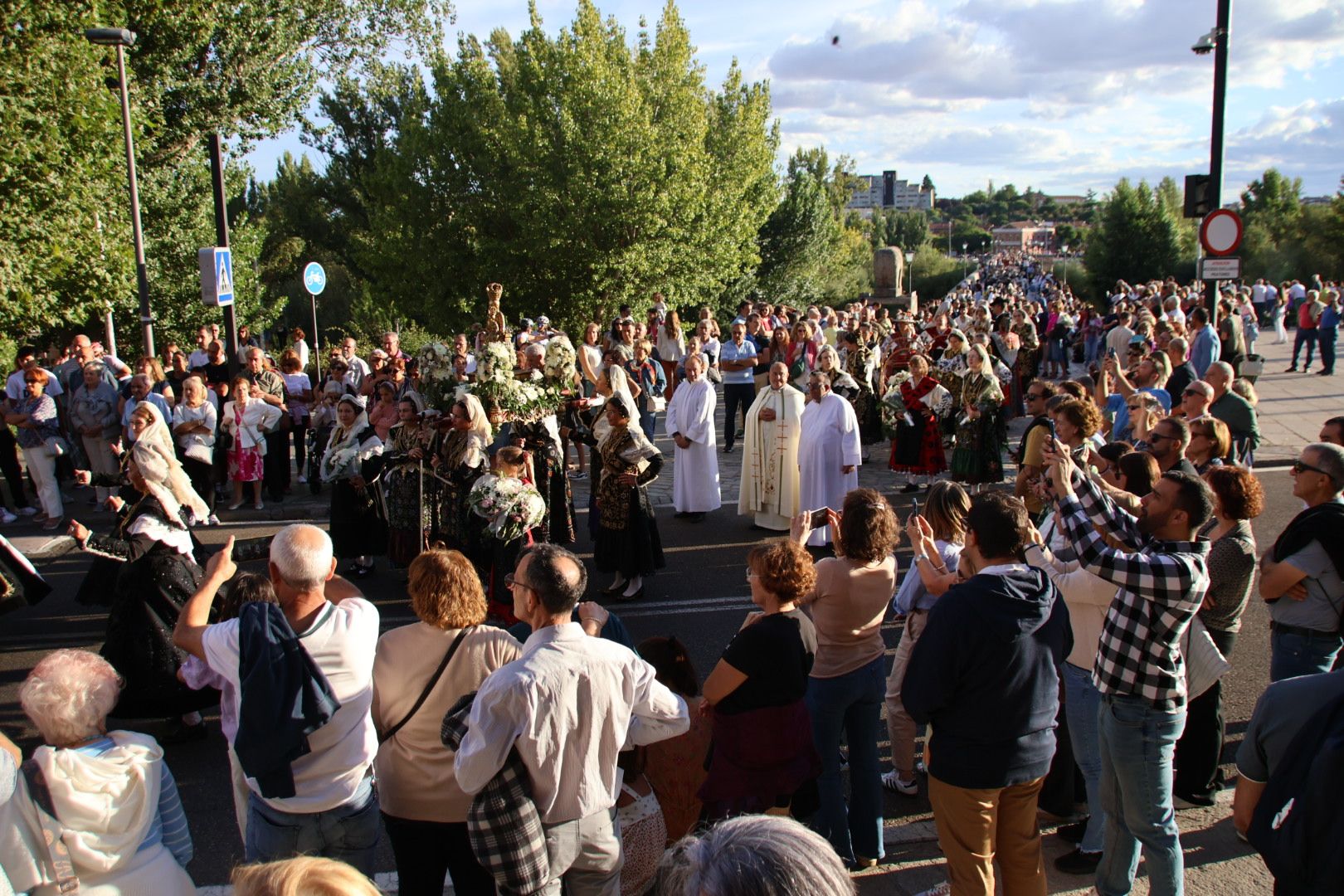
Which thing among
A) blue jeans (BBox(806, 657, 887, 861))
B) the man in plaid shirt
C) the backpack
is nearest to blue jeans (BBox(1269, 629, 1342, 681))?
the man in plaid shirt

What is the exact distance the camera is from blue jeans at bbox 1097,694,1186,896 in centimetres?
371

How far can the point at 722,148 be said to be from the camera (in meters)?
29.5

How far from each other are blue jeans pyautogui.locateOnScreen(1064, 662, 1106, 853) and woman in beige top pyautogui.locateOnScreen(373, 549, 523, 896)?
2.53 meters

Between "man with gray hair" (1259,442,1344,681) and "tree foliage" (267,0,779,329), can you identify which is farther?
"tree foliage" (267,0,779,329)

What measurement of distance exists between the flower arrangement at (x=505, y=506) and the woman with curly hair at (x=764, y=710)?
341 centimetres

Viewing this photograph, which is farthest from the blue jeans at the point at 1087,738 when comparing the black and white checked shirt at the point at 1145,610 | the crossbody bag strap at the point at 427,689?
the crossbody bag strap at the point at 427,689

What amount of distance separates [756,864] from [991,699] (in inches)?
78.6

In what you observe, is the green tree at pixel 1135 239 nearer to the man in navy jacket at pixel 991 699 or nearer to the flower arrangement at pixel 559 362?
the flower arrangement at pixel 559 362

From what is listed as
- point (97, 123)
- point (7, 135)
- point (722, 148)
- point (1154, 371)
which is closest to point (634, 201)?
point (722, 148)

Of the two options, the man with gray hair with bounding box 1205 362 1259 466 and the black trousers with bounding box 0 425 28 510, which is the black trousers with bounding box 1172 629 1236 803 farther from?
the black trousers with bounding box 0 425 28 510

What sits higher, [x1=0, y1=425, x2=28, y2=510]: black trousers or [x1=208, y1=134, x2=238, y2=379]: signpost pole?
[x1=208, y1=134, x2=238, y2=379]: signpost pole

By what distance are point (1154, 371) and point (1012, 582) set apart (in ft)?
20.7

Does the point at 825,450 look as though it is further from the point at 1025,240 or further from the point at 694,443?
the point at 1025,240

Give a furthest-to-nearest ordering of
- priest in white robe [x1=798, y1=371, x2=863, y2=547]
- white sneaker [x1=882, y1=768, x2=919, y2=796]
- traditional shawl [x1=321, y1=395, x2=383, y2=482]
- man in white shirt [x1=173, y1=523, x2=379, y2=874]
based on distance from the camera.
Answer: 1. priest in white robe [x1=798, y1=371, x2=863, y2=547]
2. traditional shawl [x1=321, y1=395, x2=383, y2=482]
3. white sneaker [x1=882, y1=768, x2=919, y2=796]
4. man in white shirt [x1=173, y1=523, x2=379, y2=874]
